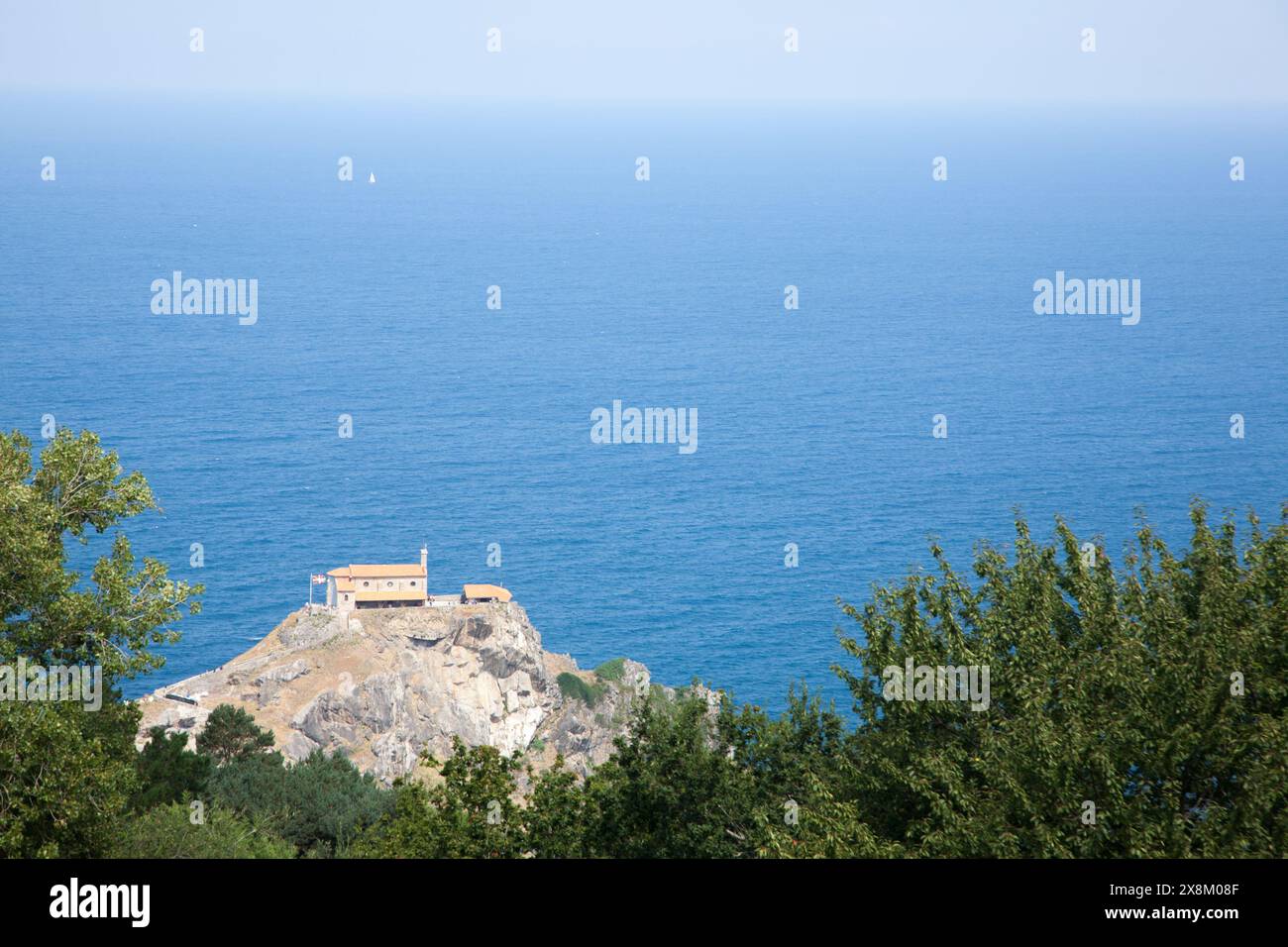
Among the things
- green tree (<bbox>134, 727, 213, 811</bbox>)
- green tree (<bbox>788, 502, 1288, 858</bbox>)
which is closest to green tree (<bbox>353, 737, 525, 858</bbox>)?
green tree (<bbox>788, 502, 1288, 858</bbox>)

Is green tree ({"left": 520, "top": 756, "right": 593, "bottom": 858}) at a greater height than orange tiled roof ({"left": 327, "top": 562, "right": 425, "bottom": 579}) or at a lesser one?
lesser

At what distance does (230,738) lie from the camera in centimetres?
4559

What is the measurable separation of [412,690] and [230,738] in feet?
73.9

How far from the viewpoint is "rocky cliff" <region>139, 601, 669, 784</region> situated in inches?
2445

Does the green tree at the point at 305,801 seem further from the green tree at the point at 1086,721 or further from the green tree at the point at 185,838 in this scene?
the green tree at the point at 1086,721

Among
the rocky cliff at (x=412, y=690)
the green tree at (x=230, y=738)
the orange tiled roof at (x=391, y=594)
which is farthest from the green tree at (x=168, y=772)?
the orange tiled roof at (x=391, y=594)

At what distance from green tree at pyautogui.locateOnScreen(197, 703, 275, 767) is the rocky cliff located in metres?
11.3

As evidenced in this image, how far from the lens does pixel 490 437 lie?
417 ft

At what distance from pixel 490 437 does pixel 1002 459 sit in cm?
4934

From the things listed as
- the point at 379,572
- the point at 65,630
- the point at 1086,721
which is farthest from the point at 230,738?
the point at 1086,721

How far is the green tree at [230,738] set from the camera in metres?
44.7

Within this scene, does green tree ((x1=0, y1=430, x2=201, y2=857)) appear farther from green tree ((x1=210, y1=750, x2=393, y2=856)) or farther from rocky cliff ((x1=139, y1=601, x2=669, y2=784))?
rocky cliff ((x1=139, y1=601, x2=669, y2=784))

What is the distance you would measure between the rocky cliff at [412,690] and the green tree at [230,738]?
11.3 m
